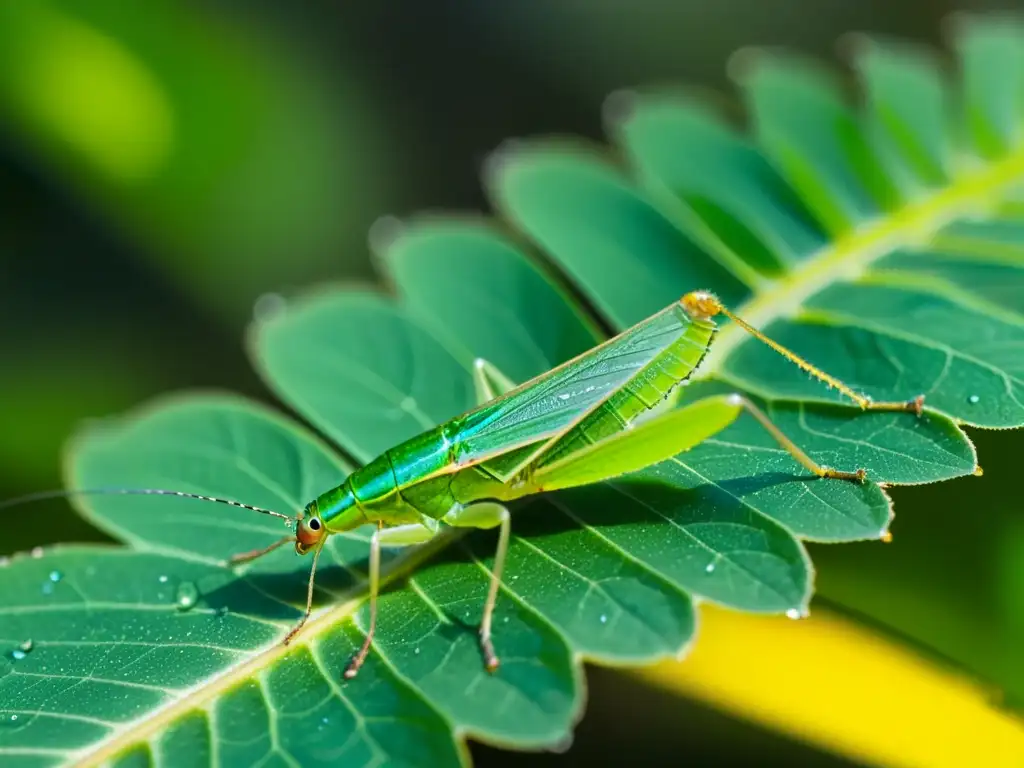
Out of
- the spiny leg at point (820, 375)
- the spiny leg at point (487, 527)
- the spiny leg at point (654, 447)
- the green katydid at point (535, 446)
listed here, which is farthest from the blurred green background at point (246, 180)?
the spiny leg at point (487, 527)

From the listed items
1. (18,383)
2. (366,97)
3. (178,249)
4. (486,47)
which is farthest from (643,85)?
(18,383)

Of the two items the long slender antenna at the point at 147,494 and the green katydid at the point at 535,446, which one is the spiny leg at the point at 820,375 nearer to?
the green katydid at the point at 535,446

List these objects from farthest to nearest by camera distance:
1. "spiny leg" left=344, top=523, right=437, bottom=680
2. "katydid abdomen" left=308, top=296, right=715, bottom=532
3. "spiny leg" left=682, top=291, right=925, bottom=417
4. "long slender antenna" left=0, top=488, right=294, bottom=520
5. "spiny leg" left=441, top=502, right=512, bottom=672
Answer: "long slender antenna" left=0, top=488, right=294, bottom=520 → "katydid abdomen" left=308, top=296, right=715, bottom=532 → "spiny leg" left=682, top=291, right=925, bottom=417 → "spiny leg" left=344, top=523, right=437, bottom=680 → "spiny leg" left=441, top=502, right=512, bottom=672

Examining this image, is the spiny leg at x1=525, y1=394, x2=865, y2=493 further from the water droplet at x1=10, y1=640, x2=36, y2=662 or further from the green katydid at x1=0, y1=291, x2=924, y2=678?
the water droplet at x1=10, y1=640, x2=36, y2=662

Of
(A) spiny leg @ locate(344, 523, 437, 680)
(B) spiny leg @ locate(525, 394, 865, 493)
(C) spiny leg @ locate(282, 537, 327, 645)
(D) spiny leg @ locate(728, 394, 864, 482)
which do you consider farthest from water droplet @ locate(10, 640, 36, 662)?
(D) spiny leg @ locate(728, 394, 864, 482)

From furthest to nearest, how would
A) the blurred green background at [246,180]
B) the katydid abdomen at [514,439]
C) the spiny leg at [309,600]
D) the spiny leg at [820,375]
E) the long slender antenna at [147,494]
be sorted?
the blurred green background at [246,180]
the long slender antenna at [147,494]
the katydid abdomen at [514,439]
the spiny leg at [820,375]
the spiny leg at [309,600]
